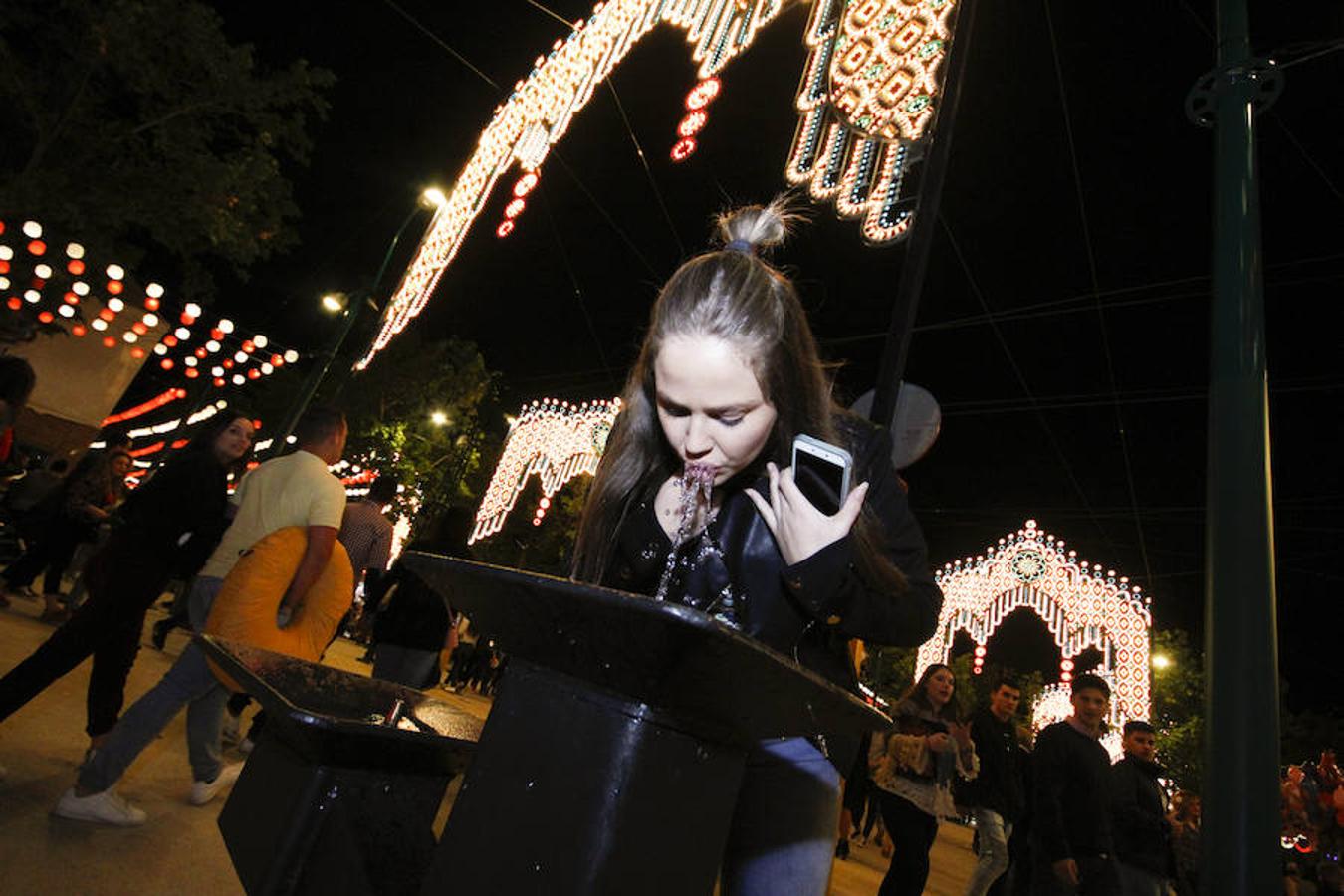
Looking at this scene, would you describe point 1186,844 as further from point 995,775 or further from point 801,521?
point 801,521

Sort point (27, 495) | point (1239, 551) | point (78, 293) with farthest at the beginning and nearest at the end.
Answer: point (78, 293)
point (27, 495)
point (1239, 551)

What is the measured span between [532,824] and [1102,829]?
19.9 feet

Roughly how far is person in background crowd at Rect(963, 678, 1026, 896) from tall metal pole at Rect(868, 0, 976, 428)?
320 centimetres

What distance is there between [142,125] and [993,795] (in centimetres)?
1783

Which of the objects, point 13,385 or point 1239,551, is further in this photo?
point 13,385

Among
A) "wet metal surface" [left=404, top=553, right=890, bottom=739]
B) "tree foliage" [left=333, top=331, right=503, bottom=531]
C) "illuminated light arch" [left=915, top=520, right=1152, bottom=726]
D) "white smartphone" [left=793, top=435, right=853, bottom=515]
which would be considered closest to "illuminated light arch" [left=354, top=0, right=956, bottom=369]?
"white smartphone" [left=793, top=435, right=853, bottom=515]

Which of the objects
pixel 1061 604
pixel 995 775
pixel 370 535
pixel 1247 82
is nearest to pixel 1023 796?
pixel 995 775

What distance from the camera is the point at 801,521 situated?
4.89 ft

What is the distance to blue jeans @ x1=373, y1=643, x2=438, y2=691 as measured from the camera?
18.8 feet

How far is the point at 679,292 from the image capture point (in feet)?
5.90

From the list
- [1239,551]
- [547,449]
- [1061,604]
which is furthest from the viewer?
[547,449]

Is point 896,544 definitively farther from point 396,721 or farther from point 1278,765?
point 1278,765

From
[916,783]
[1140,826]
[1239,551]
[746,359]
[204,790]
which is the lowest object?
[204,790]

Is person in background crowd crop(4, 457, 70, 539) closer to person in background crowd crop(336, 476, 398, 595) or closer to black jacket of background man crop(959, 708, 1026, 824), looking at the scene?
person in background crowd crop(336, 476, 398, 595)
